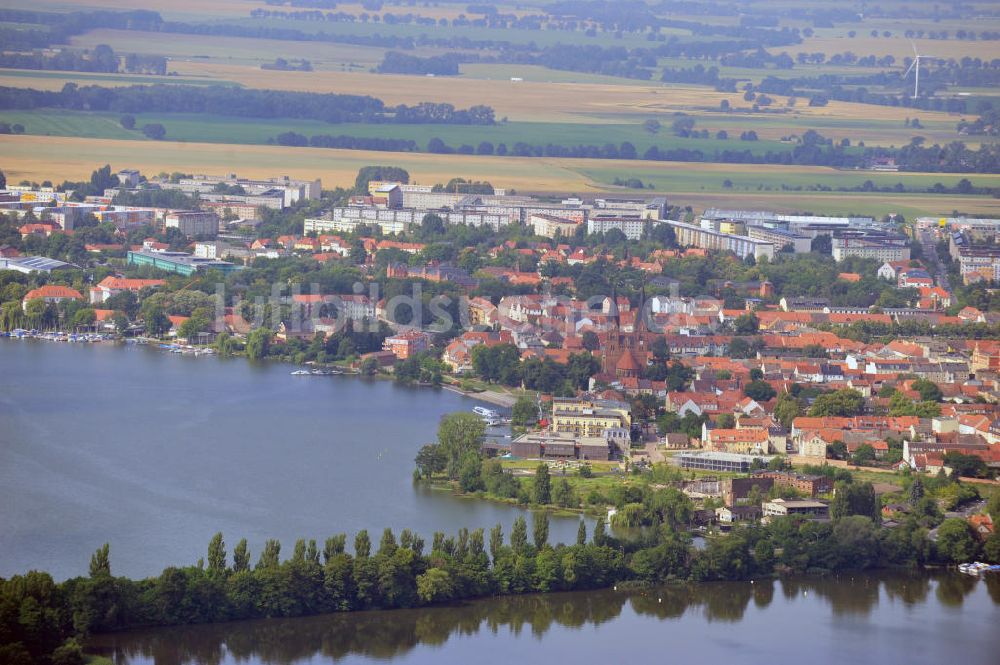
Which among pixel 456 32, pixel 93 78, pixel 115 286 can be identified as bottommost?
pixel 115 286

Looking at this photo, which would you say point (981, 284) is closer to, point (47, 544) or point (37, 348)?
point (37, 348)

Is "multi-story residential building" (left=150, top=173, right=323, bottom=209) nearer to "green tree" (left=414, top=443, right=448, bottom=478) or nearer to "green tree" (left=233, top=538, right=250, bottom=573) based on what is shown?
"green tree" (left=414, top=443, right=448, bottom=478)

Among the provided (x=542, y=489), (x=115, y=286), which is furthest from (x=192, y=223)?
(x=542, y=489)

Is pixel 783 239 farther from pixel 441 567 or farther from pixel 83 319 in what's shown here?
pixel 441 567

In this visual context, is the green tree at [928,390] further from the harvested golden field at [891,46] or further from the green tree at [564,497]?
the harvested golden field at [891,46]

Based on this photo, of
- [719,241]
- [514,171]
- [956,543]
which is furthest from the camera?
[514,171]

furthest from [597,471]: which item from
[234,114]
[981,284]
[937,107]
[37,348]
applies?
[937,107]

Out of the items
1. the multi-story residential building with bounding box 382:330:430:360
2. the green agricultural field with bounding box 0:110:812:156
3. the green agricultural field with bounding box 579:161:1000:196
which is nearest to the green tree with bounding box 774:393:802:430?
the multi-story residential building with bounding box 382:330:430:360

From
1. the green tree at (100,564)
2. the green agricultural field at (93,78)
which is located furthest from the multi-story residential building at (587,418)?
the green agricultural field at (93,78)
